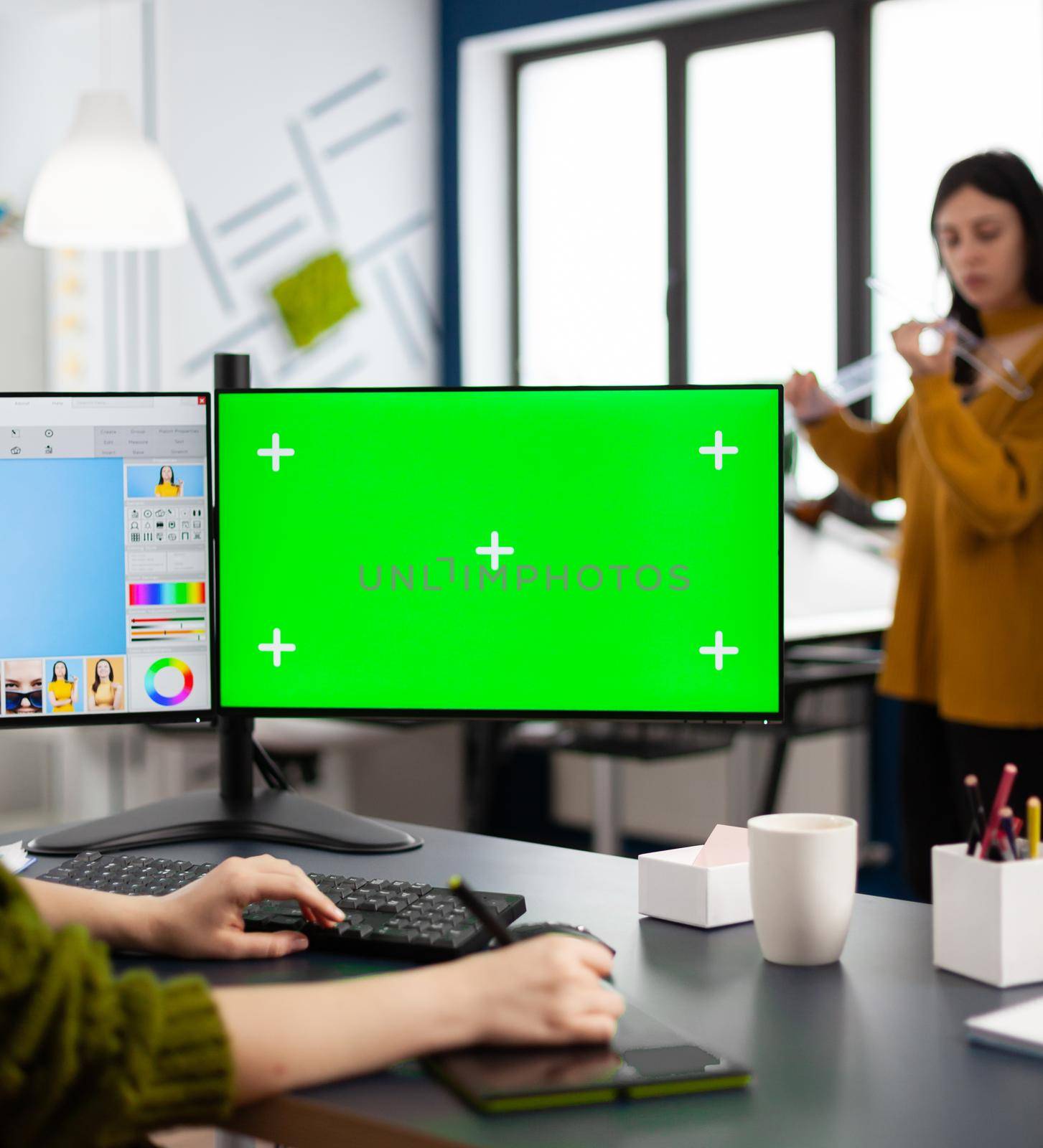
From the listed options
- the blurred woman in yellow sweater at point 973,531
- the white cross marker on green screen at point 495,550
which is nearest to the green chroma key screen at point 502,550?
the white cross marker on green screen at point 495,550

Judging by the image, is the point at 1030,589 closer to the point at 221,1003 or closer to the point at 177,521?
the point at 177,521

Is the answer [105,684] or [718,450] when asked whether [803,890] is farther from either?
[105,684]

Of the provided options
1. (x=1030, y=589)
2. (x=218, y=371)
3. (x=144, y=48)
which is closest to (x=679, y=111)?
(x=144, y=48)

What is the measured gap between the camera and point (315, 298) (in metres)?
4.05

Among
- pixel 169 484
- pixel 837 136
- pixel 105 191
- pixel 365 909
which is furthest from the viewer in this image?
pixel 837 136

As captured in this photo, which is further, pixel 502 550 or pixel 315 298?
pixel 315 298

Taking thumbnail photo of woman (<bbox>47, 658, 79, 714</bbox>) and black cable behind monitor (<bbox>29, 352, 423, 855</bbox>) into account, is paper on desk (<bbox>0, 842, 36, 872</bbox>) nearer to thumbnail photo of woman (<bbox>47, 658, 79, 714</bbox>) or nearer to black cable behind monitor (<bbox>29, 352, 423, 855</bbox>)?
black cable behind monitor (<bbox>29, 352, 423, 855</bbox>)

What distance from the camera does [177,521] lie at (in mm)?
1310

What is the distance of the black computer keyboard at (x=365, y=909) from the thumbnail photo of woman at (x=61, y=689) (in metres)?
0.20

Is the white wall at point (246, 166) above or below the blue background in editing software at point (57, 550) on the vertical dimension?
above

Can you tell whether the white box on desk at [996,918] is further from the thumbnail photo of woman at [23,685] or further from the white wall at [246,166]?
the white wall at [246,166]

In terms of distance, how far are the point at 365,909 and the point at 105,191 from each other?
Result: 2222 millimetres

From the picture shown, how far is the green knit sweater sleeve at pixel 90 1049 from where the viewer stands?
67 centimetres

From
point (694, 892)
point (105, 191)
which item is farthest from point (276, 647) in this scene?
point (105, 191)
